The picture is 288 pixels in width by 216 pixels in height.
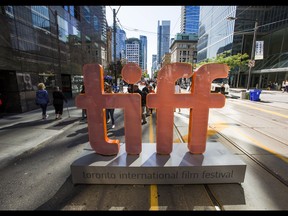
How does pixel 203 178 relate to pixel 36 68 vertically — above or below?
below

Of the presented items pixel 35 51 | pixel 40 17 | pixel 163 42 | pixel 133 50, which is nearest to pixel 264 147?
pixel 35 51

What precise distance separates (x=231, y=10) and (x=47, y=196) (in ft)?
145

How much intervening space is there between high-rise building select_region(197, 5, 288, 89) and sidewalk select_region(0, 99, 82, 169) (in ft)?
91.9

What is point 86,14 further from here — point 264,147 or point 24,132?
point 264,147

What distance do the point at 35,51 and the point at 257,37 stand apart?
145ft

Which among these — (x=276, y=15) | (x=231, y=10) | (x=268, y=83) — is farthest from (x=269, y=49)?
(x=231, y=10)

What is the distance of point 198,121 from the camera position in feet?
10.6

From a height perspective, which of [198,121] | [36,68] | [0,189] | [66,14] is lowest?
[0,189]

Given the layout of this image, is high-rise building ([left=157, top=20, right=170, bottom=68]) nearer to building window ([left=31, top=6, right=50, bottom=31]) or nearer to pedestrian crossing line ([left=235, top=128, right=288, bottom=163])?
building window ([left=31, top=6, right=50, bottom=31])

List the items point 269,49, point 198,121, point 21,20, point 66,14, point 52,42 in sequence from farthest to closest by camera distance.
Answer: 1. point 269,49
2. point 66,14
3. point 52,42
4. point 21,20
5. point 198,121

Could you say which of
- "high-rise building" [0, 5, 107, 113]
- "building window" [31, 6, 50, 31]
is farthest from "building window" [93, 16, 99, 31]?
"building window" [31, 6, 50, 31]

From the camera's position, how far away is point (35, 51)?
10.3 m
